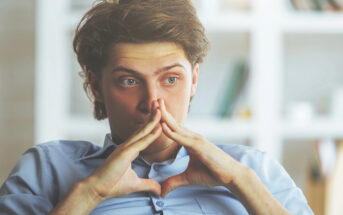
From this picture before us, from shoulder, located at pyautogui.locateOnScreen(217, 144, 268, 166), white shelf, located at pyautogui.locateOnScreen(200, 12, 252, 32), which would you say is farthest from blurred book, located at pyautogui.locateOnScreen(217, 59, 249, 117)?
shoulder, located at pyautogui.locateOnScreen(217, 144, 268, 166)

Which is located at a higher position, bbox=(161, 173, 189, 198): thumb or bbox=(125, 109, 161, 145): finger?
bbox=(125, 109, 161, 145): finger

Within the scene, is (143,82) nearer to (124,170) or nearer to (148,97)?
(148,97)

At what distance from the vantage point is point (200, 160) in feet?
3.03

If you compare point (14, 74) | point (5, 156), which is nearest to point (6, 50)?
point (14, 74)

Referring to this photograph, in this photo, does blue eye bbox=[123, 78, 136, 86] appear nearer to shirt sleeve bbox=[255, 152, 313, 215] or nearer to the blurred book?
shirt sleeve bbox=[255, 152, 313, 215]

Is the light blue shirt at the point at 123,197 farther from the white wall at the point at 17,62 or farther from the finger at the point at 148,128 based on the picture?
the white wall at the point at 17,62

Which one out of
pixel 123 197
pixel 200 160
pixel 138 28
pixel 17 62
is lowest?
pixel 17 62

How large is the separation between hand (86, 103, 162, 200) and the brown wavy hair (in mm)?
154

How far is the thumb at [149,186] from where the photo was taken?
91 cm

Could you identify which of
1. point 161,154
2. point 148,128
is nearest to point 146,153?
point 161,154

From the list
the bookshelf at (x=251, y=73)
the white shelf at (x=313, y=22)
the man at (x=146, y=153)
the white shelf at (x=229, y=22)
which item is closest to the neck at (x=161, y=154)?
the man at (x=146, y=153)

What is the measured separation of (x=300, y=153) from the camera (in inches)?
108

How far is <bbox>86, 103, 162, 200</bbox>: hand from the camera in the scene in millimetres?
874

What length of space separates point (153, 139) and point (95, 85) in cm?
24
